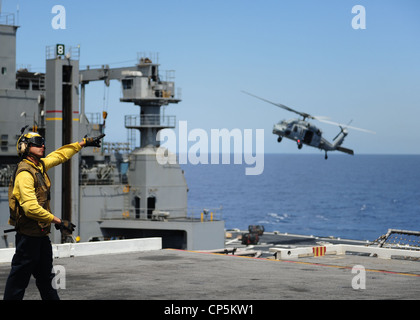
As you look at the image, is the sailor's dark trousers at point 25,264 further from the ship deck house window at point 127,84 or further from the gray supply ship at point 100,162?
the ship deck house window at point 127,84

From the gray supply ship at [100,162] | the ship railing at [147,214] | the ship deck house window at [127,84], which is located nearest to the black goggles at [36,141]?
the gray supply ship at [100,162]

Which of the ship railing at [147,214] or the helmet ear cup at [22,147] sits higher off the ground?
the helmet ear cup at [22,147]

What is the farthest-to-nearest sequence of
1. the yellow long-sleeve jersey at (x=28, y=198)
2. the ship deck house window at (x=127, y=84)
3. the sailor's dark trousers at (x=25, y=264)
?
the ship deck house window at (x=127, y=84), the sailor's dark trousers at (x=25, y=264), the yellow long-sleeve jersey at (x=28, y=198)

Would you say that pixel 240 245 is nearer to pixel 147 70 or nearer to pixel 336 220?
pixel 147 70

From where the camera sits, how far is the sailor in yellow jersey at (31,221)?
9.21 m

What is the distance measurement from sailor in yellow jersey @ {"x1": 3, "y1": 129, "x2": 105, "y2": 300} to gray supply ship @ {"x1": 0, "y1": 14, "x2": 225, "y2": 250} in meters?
33.1

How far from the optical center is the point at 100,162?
51000 millimetres

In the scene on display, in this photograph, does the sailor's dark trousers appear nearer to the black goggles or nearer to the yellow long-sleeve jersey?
the yellow long-sleeve jersey

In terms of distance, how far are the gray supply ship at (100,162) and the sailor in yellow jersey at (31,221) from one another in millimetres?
33056

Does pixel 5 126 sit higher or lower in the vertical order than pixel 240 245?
higher
